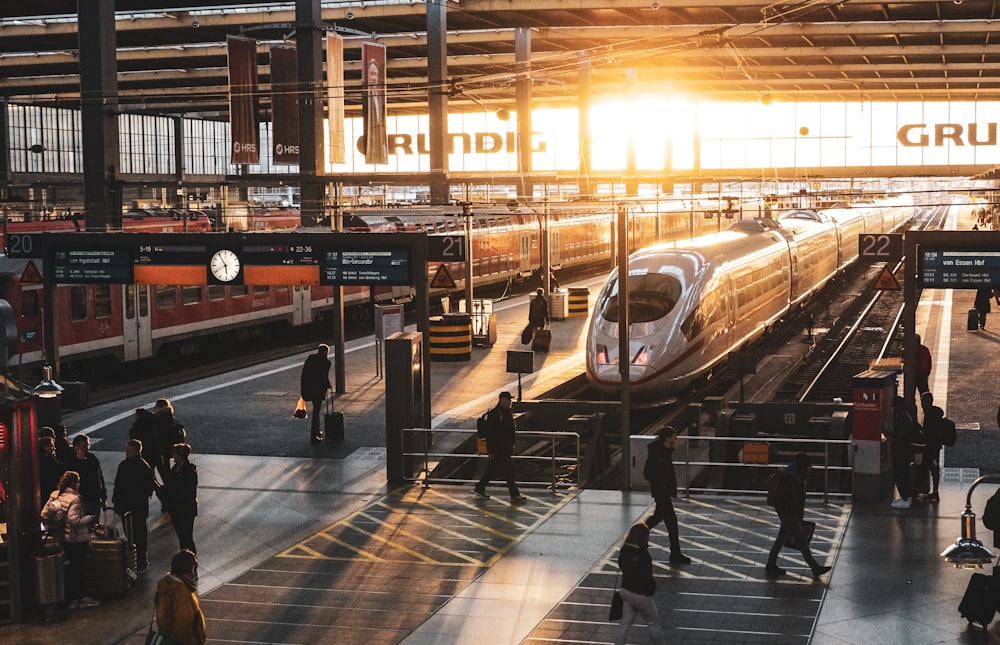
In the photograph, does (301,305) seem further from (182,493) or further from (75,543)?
(75,543)

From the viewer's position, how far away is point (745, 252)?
33.7 metres

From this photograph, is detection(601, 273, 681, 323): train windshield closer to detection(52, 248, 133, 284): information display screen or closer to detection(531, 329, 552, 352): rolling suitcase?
detection(531, 329, 552, 352): rolling suitcase

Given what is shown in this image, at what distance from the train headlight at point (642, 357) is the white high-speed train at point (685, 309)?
19 millimetres

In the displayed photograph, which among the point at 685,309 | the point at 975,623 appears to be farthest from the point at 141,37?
the point at 975,623

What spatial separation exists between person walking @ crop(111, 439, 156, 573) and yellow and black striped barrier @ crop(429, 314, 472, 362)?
57.7ft

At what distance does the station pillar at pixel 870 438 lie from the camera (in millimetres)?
17172

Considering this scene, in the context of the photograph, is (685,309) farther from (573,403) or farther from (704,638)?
(704,638)

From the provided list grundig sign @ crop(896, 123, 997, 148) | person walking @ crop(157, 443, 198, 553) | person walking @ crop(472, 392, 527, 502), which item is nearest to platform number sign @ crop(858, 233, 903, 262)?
person walking @ crop(472, 392, 527, 502)

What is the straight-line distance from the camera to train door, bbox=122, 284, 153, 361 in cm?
3075

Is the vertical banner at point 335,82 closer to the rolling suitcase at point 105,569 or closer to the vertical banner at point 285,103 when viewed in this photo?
the vertical banner at point 285,103

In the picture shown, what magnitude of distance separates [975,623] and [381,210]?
95.6 ft

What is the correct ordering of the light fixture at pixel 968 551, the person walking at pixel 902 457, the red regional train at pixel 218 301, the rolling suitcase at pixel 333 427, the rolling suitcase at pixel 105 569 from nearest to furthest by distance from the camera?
the light fixture at pixel 968 551 → the rolling suitcase at pixel 105 569 → the person walking at pixel 902 457 → the rolling suitcase at pixel 333 427 → the red regional train at pixel 218 301

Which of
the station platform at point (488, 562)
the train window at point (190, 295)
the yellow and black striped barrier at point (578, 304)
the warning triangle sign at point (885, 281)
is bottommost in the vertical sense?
the station platform at point (488, 562)

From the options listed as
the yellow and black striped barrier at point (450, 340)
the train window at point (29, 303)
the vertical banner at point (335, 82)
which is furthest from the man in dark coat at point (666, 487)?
the yellow and black striped barrier at point (450, 340)
